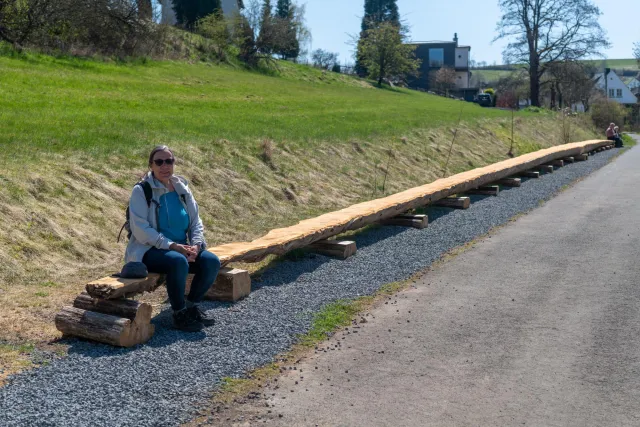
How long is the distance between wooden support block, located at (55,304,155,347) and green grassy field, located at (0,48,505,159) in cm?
511

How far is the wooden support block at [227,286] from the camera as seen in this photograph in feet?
24.1

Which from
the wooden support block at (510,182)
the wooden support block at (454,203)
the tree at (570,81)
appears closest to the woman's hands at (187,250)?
the wooden support block at (454,203)

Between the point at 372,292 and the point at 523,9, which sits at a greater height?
the point at 523,9

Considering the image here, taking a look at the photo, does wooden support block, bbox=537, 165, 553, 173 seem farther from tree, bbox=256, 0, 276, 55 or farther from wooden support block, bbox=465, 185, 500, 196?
tree, bbox=256, 0, 276, 55

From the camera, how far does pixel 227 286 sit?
737cm

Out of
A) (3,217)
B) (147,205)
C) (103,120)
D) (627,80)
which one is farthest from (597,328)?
(627,80)

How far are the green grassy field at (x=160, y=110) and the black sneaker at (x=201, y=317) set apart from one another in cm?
524

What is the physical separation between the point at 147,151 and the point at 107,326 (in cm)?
674

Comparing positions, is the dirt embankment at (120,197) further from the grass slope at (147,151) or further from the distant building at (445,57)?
the distant building at (445,57)

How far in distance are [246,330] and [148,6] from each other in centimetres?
2534

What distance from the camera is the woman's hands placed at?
6605 millimetres

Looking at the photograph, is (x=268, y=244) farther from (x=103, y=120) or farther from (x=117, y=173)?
(x=103, y=120)

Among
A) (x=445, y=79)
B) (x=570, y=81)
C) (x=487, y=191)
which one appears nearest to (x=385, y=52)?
(x=570, y=81)

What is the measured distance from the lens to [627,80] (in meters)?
110
